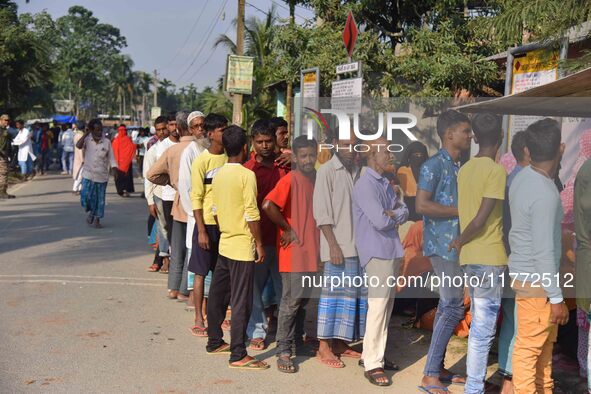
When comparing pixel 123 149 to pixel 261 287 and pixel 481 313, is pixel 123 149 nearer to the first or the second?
pixel 261 287

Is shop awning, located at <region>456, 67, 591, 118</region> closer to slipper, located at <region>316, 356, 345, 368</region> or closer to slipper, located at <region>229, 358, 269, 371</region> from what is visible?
slipper, located at <region>316, 356, 345, 368</region>

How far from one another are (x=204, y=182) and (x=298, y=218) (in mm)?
961

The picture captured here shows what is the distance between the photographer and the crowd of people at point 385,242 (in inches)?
176

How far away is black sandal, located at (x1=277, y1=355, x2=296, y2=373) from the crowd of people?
1 centimetres

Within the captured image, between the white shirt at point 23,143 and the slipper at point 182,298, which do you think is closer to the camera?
the slipper at point 182,298

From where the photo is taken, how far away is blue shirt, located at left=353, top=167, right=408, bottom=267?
5184 mm

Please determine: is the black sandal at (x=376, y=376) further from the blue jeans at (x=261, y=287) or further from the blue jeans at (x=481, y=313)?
the blue jeans at (x=261, y=287)

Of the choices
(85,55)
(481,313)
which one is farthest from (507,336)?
(85,55)

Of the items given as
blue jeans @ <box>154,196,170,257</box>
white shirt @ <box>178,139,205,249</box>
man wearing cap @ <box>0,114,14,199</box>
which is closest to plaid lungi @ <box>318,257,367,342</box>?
white shirt @ <box>178,139,205,249</box>

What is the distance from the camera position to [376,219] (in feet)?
16.9

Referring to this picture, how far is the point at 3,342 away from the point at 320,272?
8.55ft

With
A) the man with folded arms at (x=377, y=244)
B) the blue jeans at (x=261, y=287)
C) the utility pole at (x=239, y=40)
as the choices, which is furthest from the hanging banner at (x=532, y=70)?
the utility pole at (x=239, y=40)

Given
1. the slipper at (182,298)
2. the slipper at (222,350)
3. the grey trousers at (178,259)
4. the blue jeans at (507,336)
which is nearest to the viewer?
the blue jeans at (507,336)

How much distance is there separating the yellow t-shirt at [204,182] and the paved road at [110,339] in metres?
1.13
